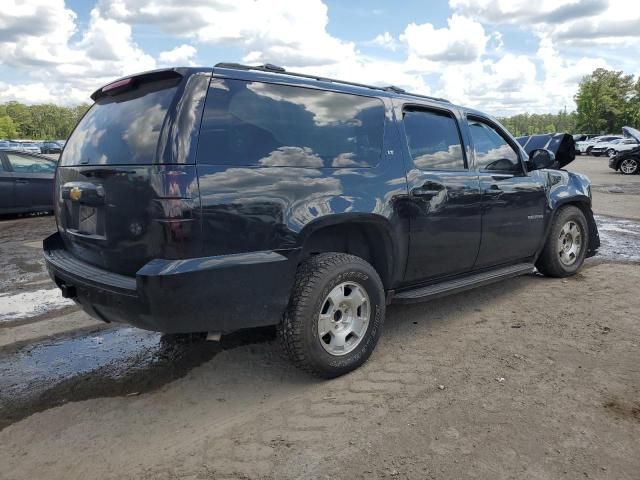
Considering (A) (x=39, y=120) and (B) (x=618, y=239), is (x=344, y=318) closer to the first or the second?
(B) (x=618, y=239)

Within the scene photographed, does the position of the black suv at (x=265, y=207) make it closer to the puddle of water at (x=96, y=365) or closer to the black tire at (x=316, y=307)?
the black tire at (x=316, y=307)

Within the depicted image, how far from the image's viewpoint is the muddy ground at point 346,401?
258 centimetres

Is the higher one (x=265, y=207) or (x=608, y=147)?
(x=265, y=207)

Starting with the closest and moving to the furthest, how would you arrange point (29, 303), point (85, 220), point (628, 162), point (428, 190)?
point (85, 220) < point (428, 190) < point (29, 303) < point (628, 162)

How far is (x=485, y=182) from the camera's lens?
4500 mm

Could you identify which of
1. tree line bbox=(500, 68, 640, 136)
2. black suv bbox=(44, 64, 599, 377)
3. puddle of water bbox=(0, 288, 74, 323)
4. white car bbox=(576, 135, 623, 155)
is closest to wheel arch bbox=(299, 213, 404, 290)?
black suv bbox=(44, 64, 599, 377)

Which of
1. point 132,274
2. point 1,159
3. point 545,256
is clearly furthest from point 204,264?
point 1,159

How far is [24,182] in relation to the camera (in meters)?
10.6

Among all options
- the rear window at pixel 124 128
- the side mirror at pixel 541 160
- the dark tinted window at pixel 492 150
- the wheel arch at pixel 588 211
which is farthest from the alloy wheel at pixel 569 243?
the rear window at pixel 124 128

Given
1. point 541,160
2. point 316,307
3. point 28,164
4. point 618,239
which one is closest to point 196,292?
point 316,307

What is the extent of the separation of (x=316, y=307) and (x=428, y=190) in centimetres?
135

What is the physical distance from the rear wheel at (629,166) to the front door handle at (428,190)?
70.5 ft

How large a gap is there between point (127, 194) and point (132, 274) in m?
0.45

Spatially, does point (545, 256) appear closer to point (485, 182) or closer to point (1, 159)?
point (485, 182)
